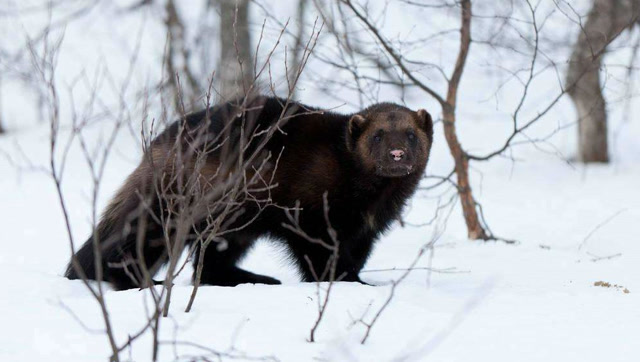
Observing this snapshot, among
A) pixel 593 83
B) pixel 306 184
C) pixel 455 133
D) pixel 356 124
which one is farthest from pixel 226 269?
pixel 593 83

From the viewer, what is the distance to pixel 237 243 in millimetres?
5516

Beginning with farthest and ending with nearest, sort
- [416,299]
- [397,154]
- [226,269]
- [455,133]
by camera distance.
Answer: [455,133] < [226,269] < [397,154] < [416,299]

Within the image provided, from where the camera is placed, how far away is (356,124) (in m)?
5.05

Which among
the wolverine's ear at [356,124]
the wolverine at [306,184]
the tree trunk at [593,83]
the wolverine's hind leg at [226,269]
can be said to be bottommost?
the wolverine's hind leg at [226,269]

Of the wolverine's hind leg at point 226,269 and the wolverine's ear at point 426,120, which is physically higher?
the wolverine's ear at point 426,120

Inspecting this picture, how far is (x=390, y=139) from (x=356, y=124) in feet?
0.80

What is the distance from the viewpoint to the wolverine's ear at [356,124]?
5023 millimetres

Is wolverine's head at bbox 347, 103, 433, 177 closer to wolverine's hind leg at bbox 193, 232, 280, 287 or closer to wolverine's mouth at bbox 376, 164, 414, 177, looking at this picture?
wolverine's mouth at bbox 376, 164, 414, 177

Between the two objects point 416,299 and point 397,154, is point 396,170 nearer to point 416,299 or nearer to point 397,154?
point 397,154

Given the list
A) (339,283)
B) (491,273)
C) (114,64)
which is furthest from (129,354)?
(114,64)

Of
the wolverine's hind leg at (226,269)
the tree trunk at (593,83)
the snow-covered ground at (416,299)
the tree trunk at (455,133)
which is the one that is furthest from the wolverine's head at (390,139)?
the tree trunk at (593,83)

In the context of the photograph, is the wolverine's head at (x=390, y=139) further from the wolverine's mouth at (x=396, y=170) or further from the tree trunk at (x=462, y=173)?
the tree trunk at (x=462, y=173)

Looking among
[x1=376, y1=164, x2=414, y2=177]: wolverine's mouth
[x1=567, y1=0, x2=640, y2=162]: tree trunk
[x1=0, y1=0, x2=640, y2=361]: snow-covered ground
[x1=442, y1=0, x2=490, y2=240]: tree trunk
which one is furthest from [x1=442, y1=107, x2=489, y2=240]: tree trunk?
[x1=567, y1=0, x2=640, y2=162]: tree trunk

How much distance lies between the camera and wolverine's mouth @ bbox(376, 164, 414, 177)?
4828mm
